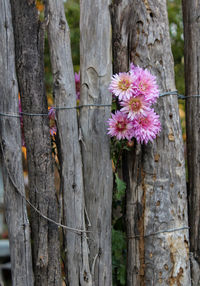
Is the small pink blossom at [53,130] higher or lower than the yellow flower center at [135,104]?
lower

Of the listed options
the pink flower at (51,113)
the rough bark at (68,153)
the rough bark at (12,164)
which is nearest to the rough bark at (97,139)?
the rough bark at (68,153)

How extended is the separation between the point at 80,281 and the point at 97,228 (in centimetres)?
33

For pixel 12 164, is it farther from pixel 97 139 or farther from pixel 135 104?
pixel 135 104

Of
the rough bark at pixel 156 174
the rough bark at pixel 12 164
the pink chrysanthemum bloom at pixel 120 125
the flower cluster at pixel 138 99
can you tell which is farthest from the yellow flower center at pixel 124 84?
the rough bark at pixel 12 164


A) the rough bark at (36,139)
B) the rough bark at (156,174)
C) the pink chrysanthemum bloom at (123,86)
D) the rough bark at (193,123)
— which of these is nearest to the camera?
the pink chrysanthemum bloom at (123,86)

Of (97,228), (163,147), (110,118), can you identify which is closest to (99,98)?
(110,118)

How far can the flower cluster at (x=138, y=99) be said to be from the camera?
2.00 meters

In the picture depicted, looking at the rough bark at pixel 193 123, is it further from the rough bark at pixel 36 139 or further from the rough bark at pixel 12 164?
the rough bark at pixel 12 164

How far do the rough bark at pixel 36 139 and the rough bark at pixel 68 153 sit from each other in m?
0.08

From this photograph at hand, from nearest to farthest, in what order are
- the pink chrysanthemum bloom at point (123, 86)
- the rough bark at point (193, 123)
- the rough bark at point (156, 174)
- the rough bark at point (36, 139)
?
1. the pink chrysanthemum bloom at point (123, 86)
2. the rough bark at point (36, 139)
3. the rough bark at point (156, 174)
4. the rough bark at point (193, 123)

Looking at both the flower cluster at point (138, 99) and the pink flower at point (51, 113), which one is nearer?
the flower cluster at point (138, 99)

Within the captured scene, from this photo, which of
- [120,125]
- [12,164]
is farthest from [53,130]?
[120,125]

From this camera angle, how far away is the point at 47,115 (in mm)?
2180

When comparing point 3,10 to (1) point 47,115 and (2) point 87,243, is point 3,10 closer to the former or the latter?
(1) point 47,115
